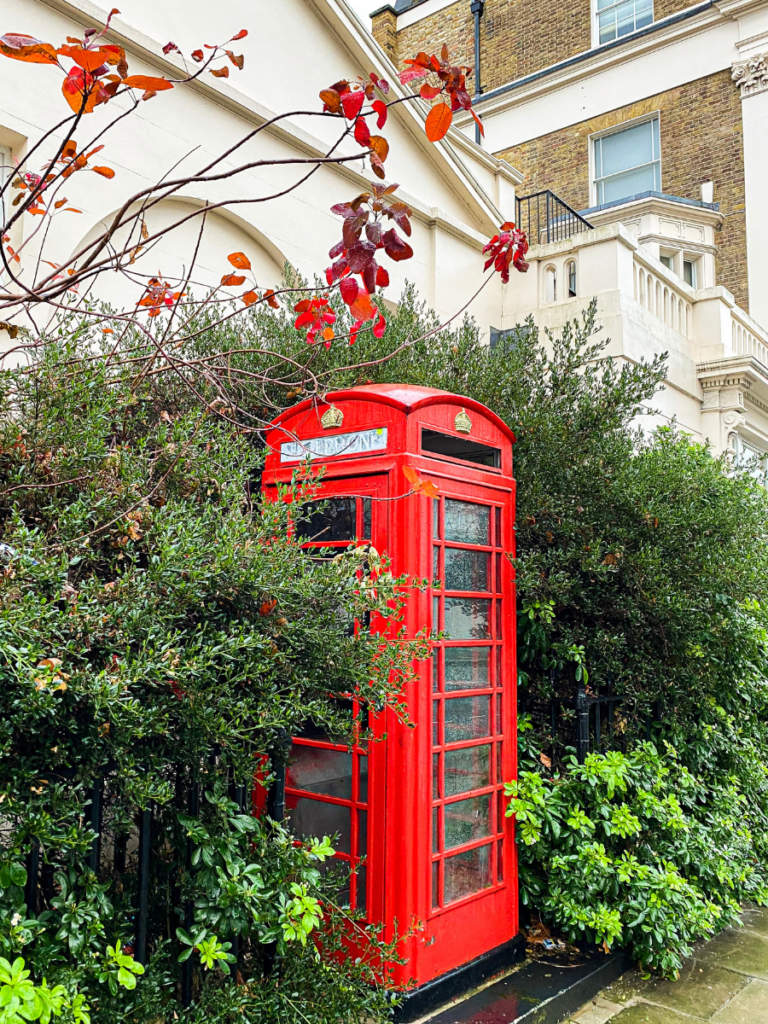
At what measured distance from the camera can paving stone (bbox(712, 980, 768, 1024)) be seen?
3.92 m

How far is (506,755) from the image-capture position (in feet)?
14.0

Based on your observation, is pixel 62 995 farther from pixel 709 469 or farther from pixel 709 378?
pixel 709 378

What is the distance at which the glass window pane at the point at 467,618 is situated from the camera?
3.95m

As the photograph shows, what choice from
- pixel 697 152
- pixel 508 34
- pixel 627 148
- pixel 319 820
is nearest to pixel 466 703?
pixel 319 820

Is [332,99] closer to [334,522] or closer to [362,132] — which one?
[362,132]

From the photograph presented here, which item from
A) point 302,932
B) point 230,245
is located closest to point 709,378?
point 230,245

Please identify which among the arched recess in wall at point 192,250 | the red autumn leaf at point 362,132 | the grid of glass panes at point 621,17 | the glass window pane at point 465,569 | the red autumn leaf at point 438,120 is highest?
the grid of glass panes at point 621,17

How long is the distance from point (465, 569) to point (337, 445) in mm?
884

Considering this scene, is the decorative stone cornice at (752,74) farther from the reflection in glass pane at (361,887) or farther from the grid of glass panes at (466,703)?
the reflection in glass pane at (361,887)

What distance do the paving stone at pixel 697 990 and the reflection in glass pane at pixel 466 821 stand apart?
1.23m

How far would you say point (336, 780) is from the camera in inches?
150

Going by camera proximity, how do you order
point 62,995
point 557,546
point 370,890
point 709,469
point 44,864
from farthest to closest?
1. point 709,469
2. point 557,546
3. point 370,890
4. point 44,864
5. point 62,995

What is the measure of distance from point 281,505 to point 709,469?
4162 mm

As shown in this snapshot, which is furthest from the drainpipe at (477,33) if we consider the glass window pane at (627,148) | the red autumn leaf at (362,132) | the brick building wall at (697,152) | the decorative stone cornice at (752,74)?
the red autumn leaf at (362,132)
